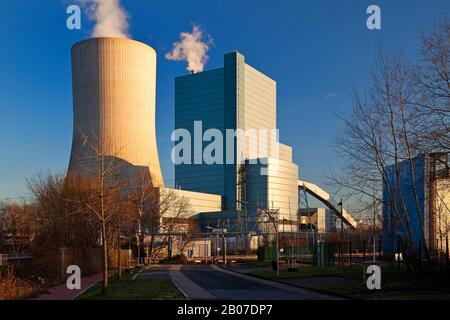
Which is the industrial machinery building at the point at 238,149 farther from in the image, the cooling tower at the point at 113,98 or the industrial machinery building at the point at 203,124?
the cooling tower at the point at 113,98

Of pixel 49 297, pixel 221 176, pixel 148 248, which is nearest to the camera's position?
pixel 49 297

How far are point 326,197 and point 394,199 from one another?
4282 inches

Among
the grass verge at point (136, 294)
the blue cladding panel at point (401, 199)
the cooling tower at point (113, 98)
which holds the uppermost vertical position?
the cooling tower at point (113, 98)

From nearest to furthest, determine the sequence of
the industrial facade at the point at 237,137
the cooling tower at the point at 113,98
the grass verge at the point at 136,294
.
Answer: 1. the grass verge at the point at 136,294
2. the cooling tower at the point at 113,98
3. the industrial facade at the point at 237,137

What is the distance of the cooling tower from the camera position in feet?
182

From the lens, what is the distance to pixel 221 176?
118250 millimetres

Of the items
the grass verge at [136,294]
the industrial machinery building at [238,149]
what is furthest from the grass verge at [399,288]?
the industrial machinery building at [238,149]

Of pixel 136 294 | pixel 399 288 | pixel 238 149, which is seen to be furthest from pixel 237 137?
pixel 136 294

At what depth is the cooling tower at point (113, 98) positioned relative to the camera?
182ft

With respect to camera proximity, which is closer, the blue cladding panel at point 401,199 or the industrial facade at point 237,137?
the blue cladding panel at point 401,199

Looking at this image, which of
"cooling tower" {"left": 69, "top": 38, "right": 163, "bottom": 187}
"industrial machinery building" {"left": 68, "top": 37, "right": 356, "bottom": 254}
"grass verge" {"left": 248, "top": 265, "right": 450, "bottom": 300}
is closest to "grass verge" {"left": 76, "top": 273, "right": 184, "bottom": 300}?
"grass verge" {"left": 248, "top": 265, "right": 450, "bottom": 300}

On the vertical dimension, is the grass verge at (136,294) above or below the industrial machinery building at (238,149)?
below
